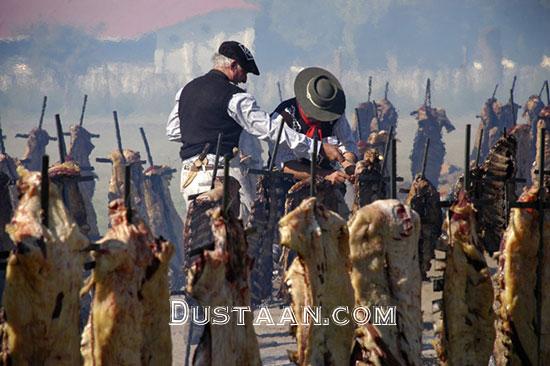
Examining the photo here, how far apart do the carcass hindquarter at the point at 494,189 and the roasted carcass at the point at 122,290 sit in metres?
3.03

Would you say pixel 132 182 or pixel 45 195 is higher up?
pixel 132 182

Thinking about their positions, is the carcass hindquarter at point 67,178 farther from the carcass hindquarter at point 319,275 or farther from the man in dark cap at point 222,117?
the carcass hindquarter at point 319,275

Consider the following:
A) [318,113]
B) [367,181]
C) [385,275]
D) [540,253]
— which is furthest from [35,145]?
[385,275]

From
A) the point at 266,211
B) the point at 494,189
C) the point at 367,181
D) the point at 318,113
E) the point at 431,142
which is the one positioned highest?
the point at 431,142

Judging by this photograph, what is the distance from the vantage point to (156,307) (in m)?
6.66

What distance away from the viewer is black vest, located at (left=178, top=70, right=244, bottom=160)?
38.6 ft

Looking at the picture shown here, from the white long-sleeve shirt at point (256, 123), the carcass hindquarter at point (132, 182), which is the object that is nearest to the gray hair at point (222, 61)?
the white long-sleeve shirt at point (256, 123)

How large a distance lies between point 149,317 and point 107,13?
99.7 feet

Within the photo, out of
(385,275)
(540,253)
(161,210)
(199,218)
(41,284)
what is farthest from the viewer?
(161,210)

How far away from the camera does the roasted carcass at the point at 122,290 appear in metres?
6.38

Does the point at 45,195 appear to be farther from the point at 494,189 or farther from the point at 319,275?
the point at 494,189

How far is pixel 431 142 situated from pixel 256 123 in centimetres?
1588

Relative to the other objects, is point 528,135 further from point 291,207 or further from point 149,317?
point 149,317

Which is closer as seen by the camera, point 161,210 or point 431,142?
point 161,210
